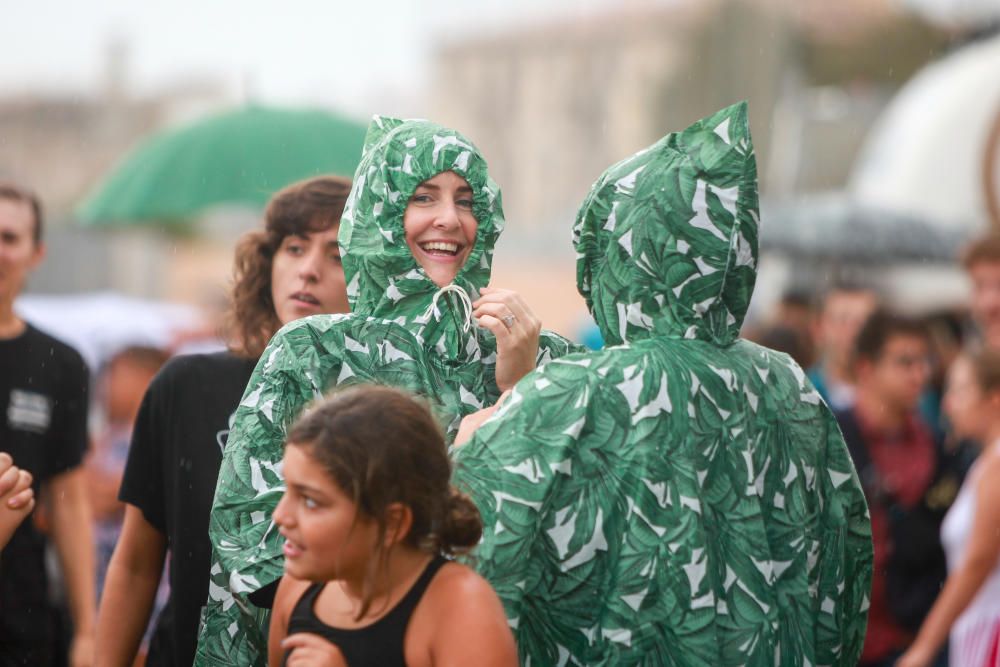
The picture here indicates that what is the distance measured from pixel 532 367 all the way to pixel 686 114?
30.6 meters

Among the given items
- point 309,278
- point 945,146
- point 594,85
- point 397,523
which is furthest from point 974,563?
point 594,85

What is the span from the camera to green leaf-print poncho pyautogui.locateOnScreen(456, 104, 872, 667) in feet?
10.5

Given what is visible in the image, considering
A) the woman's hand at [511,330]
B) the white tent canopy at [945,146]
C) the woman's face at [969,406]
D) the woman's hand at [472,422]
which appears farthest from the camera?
the white tent canopy at [945,146]

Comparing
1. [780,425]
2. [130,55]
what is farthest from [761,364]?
[130,55]

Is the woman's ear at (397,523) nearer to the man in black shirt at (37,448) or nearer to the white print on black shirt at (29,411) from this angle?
the man in black shirt at (37,448)

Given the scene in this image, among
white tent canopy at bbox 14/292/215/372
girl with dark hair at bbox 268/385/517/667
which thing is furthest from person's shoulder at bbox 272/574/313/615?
white tent canopy at bbox 14/292/215/372

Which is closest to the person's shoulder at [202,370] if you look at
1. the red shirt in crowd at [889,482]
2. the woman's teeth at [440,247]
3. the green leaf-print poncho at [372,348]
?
the green leaf-print poncho at [372,348]

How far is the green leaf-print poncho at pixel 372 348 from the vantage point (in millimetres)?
3494

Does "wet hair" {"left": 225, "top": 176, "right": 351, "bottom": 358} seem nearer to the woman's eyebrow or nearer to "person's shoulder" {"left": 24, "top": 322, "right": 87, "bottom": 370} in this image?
"person's shoulder" {"left": 24, "top": 322, "right": 87, "bottom": 370}

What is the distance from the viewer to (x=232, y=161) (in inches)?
332

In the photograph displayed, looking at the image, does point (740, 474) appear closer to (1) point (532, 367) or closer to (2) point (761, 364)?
(2) point (761, 364)

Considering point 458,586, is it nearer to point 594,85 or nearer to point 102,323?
point 102,323

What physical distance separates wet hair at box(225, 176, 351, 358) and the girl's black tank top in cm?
158

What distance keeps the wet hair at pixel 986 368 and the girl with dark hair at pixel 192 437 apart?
2.74 m
